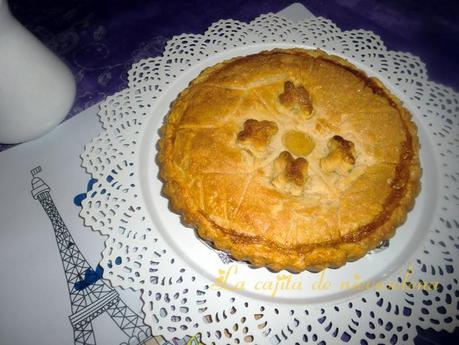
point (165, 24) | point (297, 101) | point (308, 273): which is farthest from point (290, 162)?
point (165, 24)

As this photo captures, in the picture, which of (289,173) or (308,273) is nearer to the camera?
(289,173)

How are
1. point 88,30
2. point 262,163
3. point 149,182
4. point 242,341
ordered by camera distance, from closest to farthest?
point 242,341, point 262,163, point 149,182, point 88,30

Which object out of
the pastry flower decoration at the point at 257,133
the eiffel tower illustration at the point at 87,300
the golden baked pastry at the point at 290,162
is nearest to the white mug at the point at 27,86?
the eiffel tower illustration at the point at 87,300

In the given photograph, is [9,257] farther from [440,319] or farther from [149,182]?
[440,319]

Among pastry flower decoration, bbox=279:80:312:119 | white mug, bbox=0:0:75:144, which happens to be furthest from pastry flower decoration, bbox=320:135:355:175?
white mug, bbox=0:0:75:144

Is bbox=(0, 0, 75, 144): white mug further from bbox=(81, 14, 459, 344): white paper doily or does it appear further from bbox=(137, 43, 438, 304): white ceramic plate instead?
bbox=(137, 43, 438, 304): white ceramic plate

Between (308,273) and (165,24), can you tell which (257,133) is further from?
(165,24)

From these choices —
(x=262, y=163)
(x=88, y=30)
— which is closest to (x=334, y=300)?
(x=262, y=163)
